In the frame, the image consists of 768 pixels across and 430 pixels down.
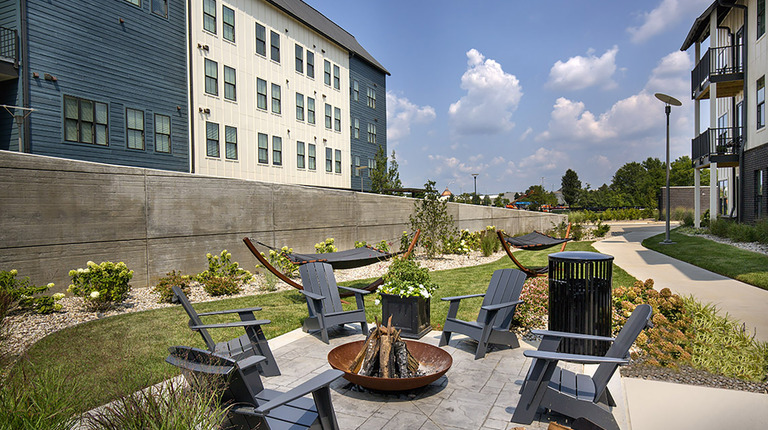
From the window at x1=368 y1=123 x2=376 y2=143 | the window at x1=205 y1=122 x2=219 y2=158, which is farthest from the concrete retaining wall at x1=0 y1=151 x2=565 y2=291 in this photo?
the window at x1=368 y1=123 x2=376 y2=143

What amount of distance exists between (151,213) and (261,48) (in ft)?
43.9

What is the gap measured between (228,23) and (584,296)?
1845 cm

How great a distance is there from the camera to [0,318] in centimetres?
504

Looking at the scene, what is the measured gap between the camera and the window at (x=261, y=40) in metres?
20.0

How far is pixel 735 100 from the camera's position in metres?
19.5

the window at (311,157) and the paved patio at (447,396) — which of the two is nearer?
the paved patio at (447,396)

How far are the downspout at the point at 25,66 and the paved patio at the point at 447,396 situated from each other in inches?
467

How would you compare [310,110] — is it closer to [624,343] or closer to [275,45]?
[275,45]

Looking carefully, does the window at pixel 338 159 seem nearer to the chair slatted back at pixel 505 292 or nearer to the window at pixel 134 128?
the window at pixel 134 128

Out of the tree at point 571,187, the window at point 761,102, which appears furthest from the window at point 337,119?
the tree at point 571,187

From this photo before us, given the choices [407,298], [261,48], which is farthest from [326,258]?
→ [261,48]

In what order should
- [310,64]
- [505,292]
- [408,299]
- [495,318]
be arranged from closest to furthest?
[495,318] < [505,292] < [408,299] < [310,64]

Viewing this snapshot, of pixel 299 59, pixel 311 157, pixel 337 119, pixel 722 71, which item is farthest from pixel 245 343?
pixel 337 119

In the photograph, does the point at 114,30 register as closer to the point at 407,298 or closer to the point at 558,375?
the point at 407,298
